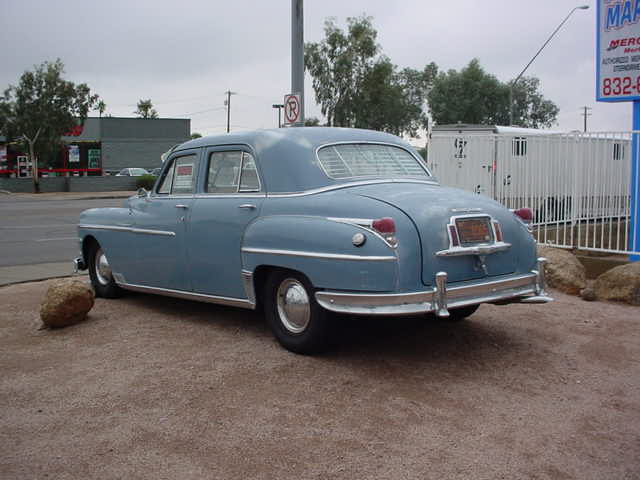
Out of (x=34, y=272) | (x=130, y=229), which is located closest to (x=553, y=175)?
(x=130, y=229)

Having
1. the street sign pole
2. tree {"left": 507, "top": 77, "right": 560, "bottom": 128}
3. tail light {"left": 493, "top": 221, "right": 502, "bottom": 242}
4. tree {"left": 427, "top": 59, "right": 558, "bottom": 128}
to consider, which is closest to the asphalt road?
tail light {"left": 493, "top": 221, "right": 502, "bottom": 242}

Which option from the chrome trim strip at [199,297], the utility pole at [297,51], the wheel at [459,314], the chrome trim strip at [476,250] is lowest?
the wheel at [459,314]

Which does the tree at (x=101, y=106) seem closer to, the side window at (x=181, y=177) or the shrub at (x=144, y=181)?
the shrub at (x=144, y=181)

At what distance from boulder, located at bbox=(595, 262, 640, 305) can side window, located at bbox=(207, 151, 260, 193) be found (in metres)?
4.27

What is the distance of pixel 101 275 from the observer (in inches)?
313

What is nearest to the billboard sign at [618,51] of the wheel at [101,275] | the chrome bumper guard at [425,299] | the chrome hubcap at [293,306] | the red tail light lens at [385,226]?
the chrome bumper guard at [425,299]

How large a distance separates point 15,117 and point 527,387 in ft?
125

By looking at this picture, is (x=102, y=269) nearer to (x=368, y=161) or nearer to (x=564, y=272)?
(x=368, y=161)

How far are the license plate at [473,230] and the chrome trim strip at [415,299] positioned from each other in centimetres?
32

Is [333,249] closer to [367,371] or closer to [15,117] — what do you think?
[367,371]

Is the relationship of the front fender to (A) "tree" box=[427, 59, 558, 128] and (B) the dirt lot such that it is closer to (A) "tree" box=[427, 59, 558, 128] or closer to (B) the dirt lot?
(B) the dirt lot

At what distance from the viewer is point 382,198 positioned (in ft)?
16.7

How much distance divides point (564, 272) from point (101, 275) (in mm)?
5322

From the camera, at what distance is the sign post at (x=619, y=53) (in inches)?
380
